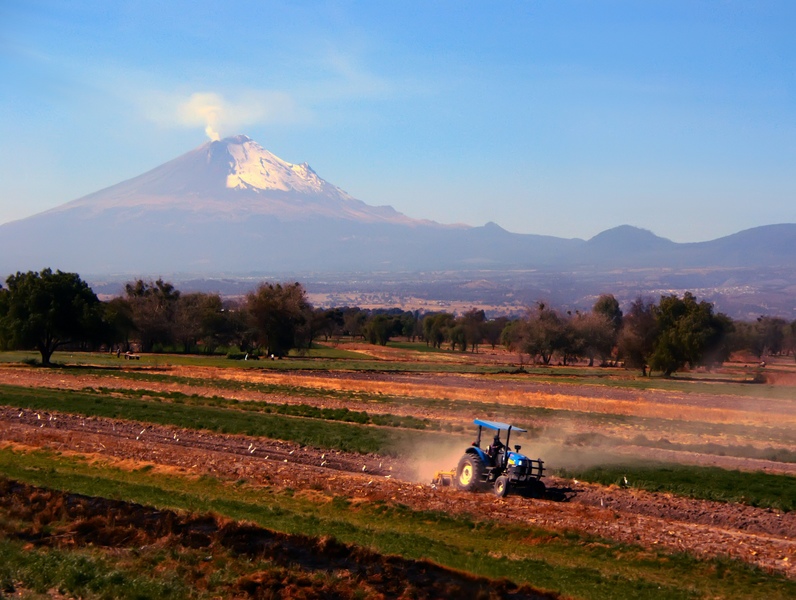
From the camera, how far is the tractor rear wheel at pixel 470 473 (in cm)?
2206

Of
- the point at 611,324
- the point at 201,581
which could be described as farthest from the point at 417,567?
the point at 611,324

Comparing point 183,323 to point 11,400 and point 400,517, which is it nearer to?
point 11,400

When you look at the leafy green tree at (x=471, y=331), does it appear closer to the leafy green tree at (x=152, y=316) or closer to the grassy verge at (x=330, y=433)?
the leafy green tree at (x=152, y=316)

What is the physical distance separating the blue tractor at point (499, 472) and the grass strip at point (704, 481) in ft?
11.0

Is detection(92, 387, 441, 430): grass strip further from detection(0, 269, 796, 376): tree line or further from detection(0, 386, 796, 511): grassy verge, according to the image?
detection(0, 269, 796, 376): tree line

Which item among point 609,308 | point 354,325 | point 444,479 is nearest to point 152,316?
point 609,308

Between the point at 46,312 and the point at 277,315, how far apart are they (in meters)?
28.6

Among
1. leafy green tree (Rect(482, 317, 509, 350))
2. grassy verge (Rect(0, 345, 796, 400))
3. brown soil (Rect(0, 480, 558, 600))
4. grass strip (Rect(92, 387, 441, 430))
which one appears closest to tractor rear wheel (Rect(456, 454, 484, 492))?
brown soil (Rect(0, 480, 558, 600))

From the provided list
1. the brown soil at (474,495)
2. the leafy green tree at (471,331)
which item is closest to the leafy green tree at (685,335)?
the brown soil at (474,495)

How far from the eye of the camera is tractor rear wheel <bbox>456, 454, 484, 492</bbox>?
869 inches

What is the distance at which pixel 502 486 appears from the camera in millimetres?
21375

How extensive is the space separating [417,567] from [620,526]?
6725 millimetres

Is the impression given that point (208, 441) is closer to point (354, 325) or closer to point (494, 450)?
point (494, 450)

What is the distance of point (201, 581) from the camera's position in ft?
41.7
